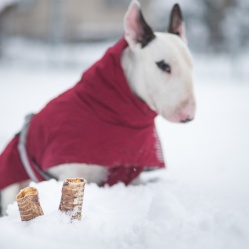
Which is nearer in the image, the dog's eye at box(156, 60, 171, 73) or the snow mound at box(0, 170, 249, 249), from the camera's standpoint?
the snow mound at box(0, 170, 249, 249)

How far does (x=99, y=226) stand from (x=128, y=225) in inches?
3.1

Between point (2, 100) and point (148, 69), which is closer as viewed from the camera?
point (148, 69)

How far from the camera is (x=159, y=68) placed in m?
1.73

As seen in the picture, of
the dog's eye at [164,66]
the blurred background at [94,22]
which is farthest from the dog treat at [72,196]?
the blurred background at [94,22]

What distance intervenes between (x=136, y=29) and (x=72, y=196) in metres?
0.98

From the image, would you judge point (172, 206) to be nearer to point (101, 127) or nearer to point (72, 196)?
point (72, 196)

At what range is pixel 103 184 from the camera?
184 centimetres

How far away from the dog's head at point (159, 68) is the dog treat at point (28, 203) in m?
0.76

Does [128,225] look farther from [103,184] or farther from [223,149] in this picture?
[223,149]

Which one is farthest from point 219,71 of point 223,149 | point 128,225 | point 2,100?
point 128,225

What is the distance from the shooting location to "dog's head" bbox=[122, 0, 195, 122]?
5.42 feet

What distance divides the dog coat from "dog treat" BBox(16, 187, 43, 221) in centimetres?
Result: 63

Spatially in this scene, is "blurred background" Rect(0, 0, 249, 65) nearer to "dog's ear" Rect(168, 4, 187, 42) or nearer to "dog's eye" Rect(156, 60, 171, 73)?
"dog's ear" Rect(168, 4, 187, 42)

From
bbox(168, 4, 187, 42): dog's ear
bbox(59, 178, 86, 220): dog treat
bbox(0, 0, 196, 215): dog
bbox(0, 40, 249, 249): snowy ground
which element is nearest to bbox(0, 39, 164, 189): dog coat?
bbox(0, 0, 196, 215): dog
